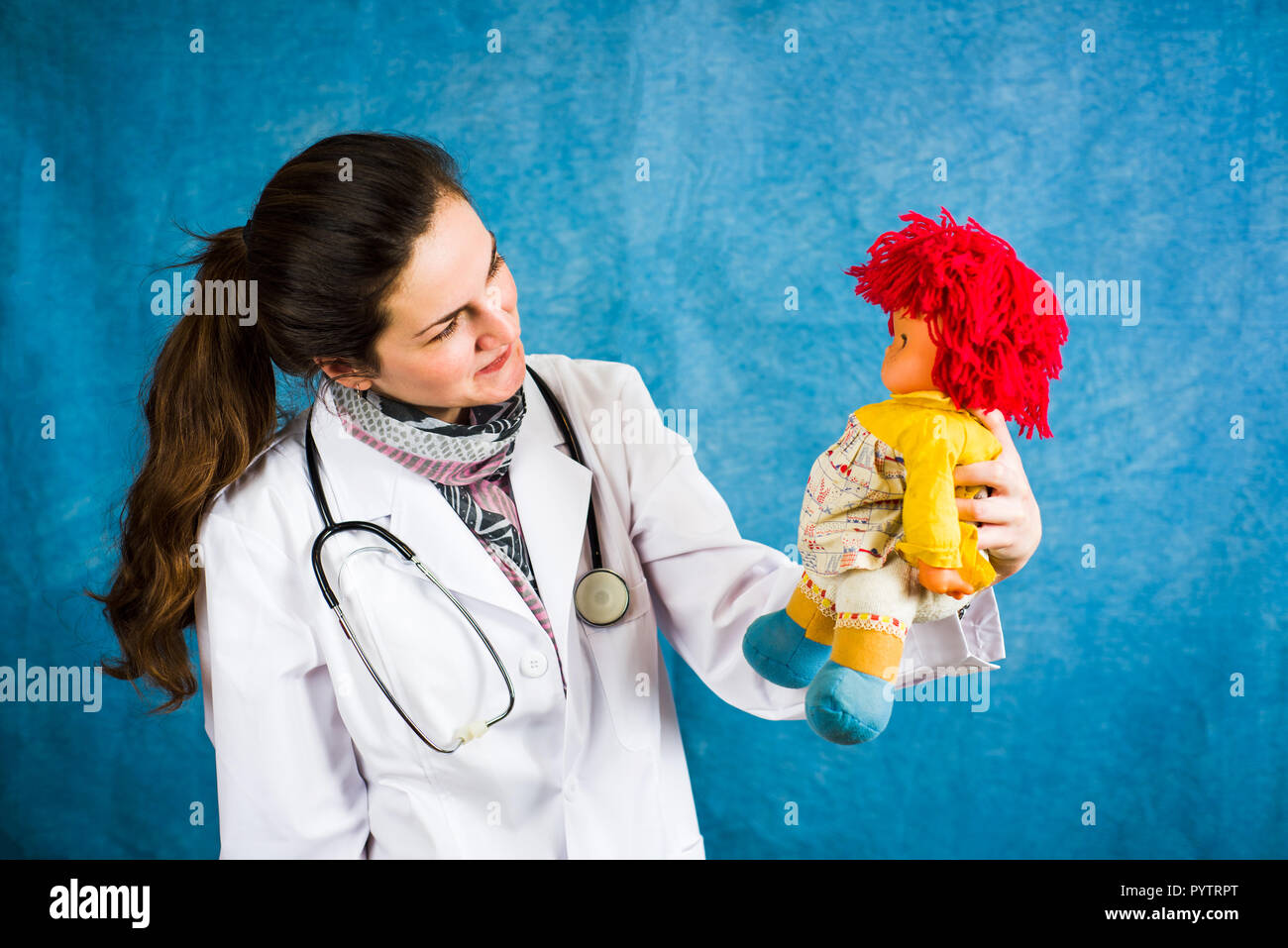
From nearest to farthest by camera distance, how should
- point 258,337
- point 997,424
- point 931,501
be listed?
point 931,501, point 997,424, point 258,337

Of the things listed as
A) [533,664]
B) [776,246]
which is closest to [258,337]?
[533,664]

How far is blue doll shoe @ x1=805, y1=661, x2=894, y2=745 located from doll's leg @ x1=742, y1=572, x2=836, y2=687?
0.12m

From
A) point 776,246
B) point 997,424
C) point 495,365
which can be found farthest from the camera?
point 776,246

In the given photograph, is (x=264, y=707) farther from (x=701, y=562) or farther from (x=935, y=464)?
(x=935, y=464)

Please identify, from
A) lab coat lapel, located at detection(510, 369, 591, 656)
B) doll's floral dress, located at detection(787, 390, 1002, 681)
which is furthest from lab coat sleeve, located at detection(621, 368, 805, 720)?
doll's floral dress, located at detection(787, 390, 1002, 681)

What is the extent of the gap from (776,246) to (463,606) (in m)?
0.99

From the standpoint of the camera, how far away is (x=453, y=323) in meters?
1.07

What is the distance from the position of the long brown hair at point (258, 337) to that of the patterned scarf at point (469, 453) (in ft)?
0.28

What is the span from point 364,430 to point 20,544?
1.02 m

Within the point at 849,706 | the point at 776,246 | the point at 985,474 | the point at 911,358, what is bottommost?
the point at 849,706

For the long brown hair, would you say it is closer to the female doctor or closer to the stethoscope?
the female doctor

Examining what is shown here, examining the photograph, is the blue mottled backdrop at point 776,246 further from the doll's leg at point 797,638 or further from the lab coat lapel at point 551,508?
the doll's leg at point 797,638
